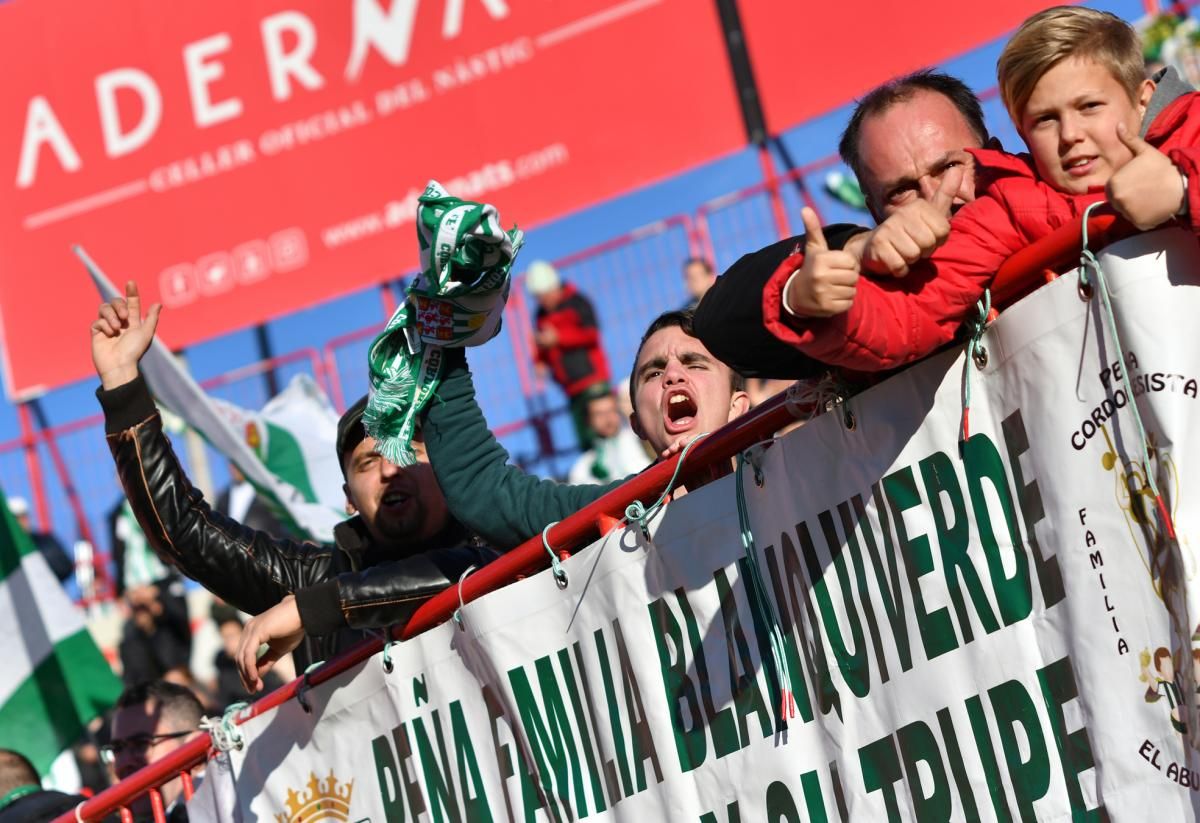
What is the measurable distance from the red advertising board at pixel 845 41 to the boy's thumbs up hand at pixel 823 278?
298 inches

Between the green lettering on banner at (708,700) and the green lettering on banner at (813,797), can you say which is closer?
the green lettering on banner at (813,797)

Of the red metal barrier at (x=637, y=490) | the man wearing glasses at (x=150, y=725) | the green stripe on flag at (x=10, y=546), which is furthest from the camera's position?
the green stripe on flag at (x=10, y=546)

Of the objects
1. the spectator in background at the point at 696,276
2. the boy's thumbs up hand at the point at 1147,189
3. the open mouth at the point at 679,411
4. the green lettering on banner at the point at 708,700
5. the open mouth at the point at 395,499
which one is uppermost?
the spectator in background at the point at 696,276

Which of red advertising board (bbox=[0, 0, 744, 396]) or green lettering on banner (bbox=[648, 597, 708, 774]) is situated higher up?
red advertising board (bbox=[0, 0, 744, 396])

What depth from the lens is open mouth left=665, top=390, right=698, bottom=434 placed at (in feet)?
12.2

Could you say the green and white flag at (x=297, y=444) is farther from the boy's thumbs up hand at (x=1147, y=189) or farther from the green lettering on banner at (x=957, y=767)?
the boy's thumbs up hand at (x=1147, y=189)

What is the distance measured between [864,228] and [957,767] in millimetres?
836

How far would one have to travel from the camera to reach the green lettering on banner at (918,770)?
2.49 metres

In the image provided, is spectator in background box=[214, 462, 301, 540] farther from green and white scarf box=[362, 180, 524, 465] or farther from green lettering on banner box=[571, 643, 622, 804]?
green lettering on banner box=[571, 643, 622, 804]

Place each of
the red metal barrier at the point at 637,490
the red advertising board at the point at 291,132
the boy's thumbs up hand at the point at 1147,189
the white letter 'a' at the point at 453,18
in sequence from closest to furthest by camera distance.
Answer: the boy's thumbs up hand at the point at 1147,189, the red metal barrier at the point at 637,490, the red advertising board at the point at 291,132, the white letter 'a' at the point at 453,18

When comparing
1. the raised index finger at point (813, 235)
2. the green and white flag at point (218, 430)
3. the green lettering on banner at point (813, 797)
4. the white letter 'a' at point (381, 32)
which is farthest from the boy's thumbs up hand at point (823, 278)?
the white letter 'a' at point (381, 32)

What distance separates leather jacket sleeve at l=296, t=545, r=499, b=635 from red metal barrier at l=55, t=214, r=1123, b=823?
47 mm

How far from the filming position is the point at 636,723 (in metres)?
3.01

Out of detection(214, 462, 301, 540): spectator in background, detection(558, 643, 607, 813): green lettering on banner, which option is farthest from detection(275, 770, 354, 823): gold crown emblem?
detection(214, 462, 301, 540): spectator in background
